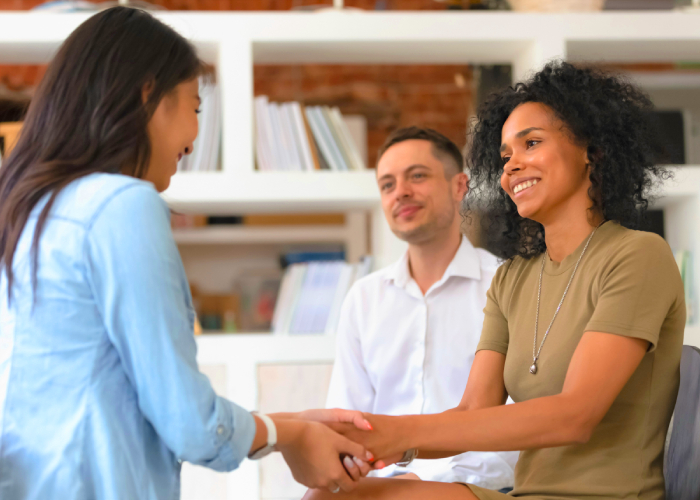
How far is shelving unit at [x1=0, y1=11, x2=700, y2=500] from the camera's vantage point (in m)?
2.21

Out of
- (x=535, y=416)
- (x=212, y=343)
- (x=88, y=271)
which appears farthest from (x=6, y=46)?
(x=535, y=416)

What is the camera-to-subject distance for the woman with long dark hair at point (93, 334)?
86cm

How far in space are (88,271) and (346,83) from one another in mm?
3493

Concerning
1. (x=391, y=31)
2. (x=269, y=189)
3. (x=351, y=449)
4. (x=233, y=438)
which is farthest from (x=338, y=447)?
(x=391, y=31)

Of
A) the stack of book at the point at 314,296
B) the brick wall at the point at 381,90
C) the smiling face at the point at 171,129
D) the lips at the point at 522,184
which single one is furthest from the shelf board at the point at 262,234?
the smiling face at the point at 171,129

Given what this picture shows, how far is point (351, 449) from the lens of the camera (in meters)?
1.16

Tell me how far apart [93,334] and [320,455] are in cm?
43

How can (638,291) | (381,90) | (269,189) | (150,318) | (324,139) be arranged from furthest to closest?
(381,90)
(324,139)
(269,189)
(638,291)
(150,318)

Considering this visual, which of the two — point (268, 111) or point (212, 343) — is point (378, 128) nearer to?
point (268, 111)

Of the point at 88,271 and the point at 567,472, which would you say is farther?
the point at 567,472

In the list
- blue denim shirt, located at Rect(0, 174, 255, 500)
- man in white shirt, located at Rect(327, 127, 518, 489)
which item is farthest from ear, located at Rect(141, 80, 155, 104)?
man in white shirt, located at Rect(327, 127, 518, 489)

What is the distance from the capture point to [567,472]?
44.8 inches

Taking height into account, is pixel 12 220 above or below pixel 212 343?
above

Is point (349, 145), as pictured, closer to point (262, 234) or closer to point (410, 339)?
point (410, 339)
